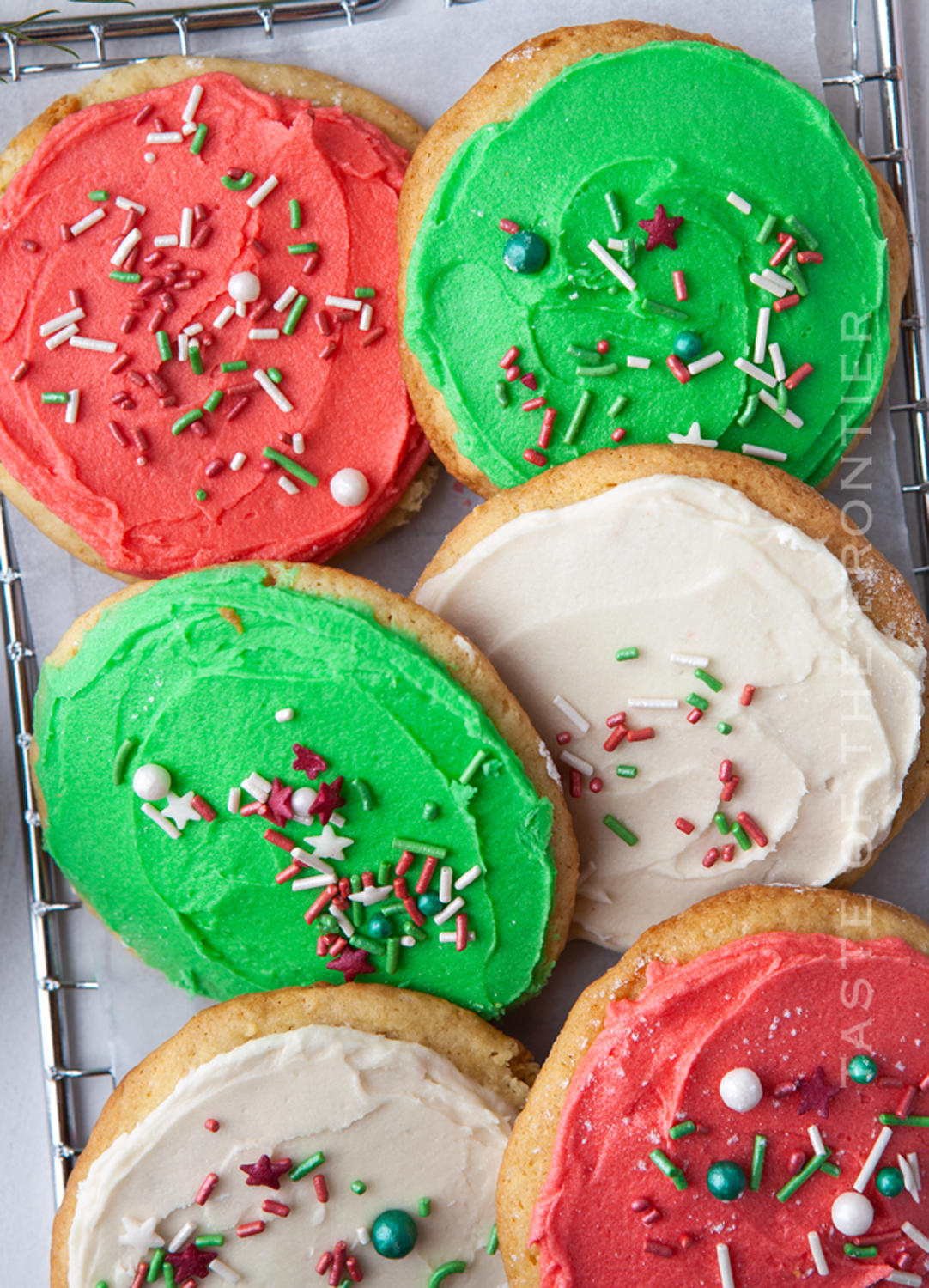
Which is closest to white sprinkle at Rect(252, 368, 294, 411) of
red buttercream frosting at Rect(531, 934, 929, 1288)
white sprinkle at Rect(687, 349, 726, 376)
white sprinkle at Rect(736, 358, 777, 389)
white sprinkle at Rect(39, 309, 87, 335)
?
white sprinkle at Rect(39, 309, 87, 335)

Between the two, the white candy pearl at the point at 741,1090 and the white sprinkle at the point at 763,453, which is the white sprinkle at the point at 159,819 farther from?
the white sprinkle at the point at 763,453

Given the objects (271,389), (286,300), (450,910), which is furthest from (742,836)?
(286,300)

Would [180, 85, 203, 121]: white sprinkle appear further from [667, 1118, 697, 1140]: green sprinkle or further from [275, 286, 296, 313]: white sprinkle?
[667, 1118, 697, 1140]: green sprinkle

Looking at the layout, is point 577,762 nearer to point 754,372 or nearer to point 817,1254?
point 754,372

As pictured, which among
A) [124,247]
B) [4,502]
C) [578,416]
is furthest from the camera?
[4,502]

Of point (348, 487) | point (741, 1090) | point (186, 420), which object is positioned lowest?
point (741, 1090)

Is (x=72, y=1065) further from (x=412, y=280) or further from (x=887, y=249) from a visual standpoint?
(x=887, y=249)
